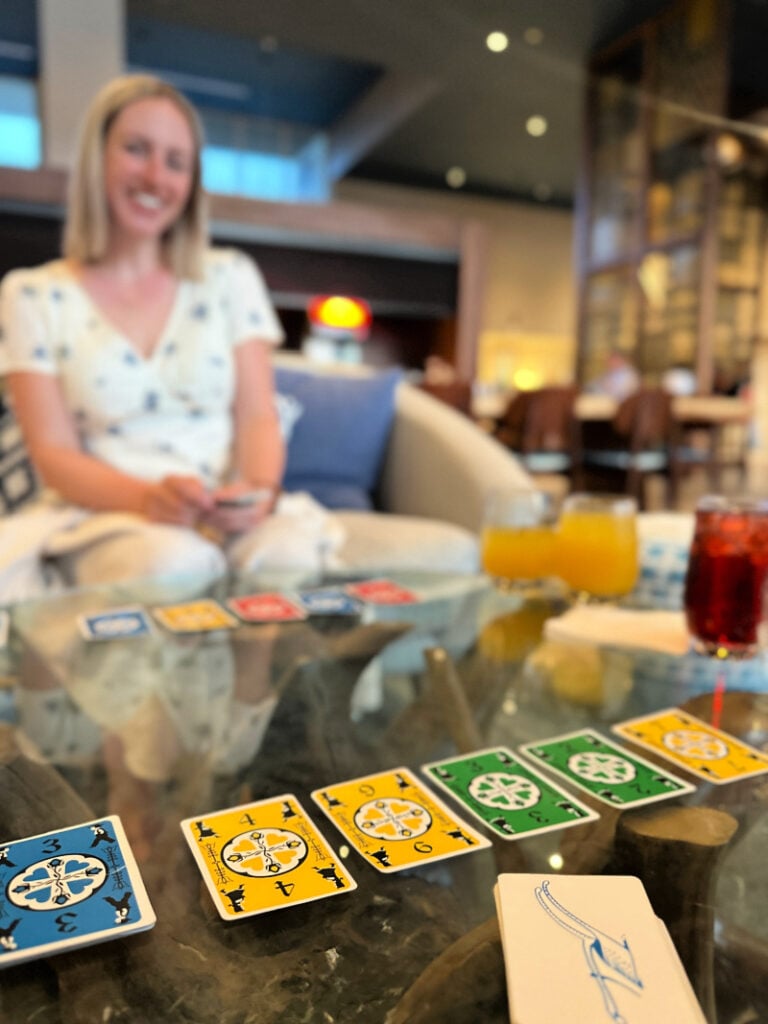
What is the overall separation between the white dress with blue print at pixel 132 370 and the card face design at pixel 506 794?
99 cm

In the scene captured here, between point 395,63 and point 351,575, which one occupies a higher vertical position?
point 395,63

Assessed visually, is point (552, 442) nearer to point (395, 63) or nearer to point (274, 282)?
point (274, 282)

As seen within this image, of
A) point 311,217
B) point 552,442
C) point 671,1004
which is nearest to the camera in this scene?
point 671,1004

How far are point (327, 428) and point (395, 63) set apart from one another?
2.60 ft

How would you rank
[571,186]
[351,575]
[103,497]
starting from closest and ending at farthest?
[351,575] → [103,497] → [571,186]

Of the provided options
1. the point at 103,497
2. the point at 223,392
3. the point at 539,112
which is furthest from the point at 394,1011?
the point at 539,112

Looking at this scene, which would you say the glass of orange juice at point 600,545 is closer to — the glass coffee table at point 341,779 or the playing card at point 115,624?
the glass coffee table at point 341,779

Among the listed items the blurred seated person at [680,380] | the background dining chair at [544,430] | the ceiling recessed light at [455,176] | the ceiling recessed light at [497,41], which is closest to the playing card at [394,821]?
the ceiling recessed light at [497,41]

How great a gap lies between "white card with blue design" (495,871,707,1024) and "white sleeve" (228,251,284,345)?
1.29 m

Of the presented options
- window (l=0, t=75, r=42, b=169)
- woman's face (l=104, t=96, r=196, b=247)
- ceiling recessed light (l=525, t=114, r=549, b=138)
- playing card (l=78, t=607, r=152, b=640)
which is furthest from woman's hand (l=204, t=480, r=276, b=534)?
ceiling recessed light (l=525, t=114, r=549, b=138)

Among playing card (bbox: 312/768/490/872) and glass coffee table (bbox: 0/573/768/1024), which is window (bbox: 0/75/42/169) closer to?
glass coffee table (bbox: 0/573/768/1024)

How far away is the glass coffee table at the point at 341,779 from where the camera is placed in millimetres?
336

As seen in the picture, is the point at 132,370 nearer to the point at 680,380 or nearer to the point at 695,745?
the point at 695,745

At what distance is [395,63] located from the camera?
1.55 metres
